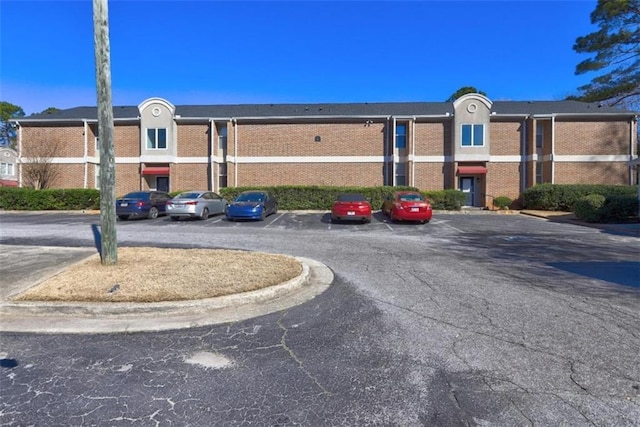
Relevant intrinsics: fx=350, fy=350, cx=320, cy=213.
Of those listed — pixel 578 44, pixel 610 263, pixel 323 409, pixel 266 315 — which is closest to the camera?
pixel 323 409

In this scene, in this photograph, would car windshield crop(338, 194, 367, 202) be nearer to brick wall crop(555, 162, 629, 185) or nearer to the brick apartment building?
the brick apartment building

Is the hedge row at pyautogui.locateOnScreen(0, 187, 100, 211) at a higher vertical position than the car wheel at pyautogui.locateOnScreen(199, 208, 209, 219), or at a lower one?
higher

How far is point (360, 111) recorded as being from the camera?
87.4 feet

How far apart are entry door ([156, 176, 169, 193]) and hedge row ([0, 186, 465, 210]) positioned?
450 centimetres

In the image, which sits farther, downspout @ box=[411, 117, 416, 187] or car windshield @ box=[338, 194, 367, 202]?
downspout @ box=[411, 117, 416, 187]

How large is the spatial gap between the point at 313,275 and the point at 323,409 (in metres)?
3.96

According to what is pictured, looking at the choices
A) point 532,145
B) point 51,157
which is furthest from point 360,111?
point 51,157

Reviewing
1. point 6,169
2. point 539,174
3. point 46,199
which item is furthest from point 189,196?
point 6,169

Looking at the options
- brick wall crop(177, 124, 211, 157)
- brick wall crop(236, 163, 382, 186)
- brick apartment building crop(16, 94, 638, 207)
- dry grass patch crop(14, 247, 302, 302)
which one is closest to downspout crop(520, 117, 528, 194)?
brick apartment building crop(16, 94, 638, 207)

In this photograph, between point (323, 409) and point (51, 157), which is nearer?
point (323, 409)

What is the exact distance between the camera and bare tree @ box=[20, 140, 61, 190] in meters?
25.0

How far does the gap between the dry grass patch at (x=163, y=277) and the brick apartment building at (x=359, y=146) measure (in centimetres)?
1813

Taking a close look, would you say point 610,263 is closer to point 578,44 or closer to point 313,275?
point 313,275

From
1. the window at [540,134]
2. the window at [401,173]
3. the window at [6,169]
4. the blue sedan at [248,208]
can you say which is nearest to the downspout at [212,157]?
the blue sedan at [248,208]
